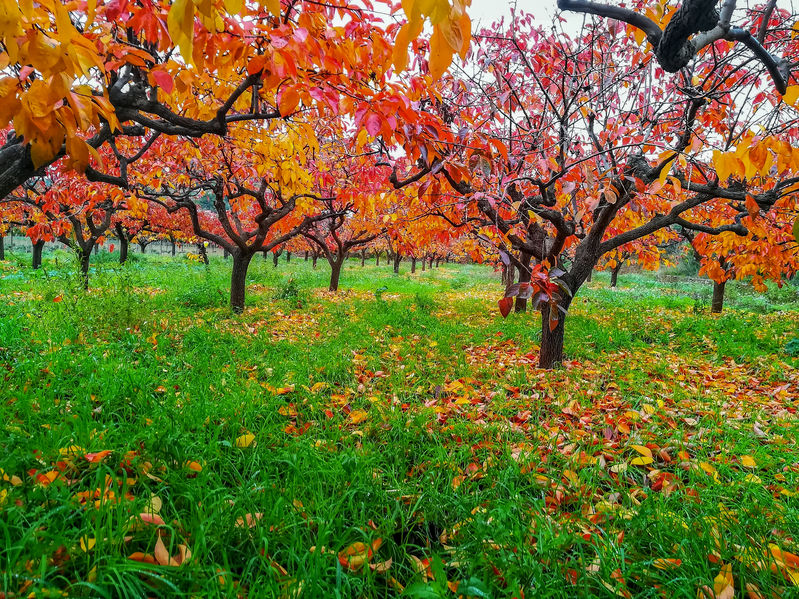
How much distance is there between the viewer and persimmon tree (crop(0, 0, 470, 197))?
980mm

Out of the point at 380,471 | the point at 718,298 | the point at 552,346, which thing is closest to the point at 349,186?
the point at 552,346

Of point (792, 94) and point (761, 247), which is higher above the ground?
point (792, 94)

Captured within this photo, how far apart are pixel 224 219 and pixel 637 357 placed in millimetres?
8045

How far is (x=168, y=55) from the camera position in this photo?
337cm

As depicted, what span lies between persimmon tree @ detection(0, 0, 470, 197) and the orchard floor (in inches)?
65.7

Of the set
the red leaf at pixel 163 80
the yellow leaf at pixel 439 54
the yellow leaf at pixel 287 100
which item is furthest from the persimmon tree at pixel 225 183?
the yellow leaf at pixel 439 54

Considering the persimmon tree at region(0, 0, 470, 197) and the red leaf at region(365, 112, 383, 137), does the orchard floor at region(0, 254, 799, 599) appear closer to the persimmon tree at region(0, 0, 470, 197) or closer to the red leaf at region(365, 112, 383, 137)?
the persimmon tree at region(0, 0, 470, 197)

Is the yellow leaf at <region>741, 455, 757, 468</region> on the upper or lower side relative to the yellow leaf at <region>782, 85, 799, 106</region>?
lower

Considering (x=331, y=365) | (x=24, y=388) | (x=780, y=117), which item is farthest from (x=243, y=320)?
(x=780, y=117)

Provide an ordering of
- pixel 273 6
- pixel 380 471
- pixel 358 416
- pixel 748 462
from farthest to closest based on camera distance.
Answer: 1. pixel 358 416
2. pixel 748 462
3. pixel 380 471
4. pixel 273 6

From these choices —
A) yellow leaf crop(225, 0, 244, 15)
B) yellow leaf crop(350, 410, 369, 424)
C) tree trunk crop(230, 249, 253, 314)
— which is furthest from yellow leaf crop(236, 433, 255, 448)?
tree trunk crop(230, 249, 253, 314)

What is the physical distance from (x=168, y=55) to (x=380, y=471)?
416 cm

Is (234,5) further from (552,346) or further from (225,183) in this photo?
(225,183)

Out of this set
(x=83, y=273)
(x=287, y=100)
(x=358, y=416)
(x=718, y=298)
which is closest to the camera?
→ (x=287, y=100)
